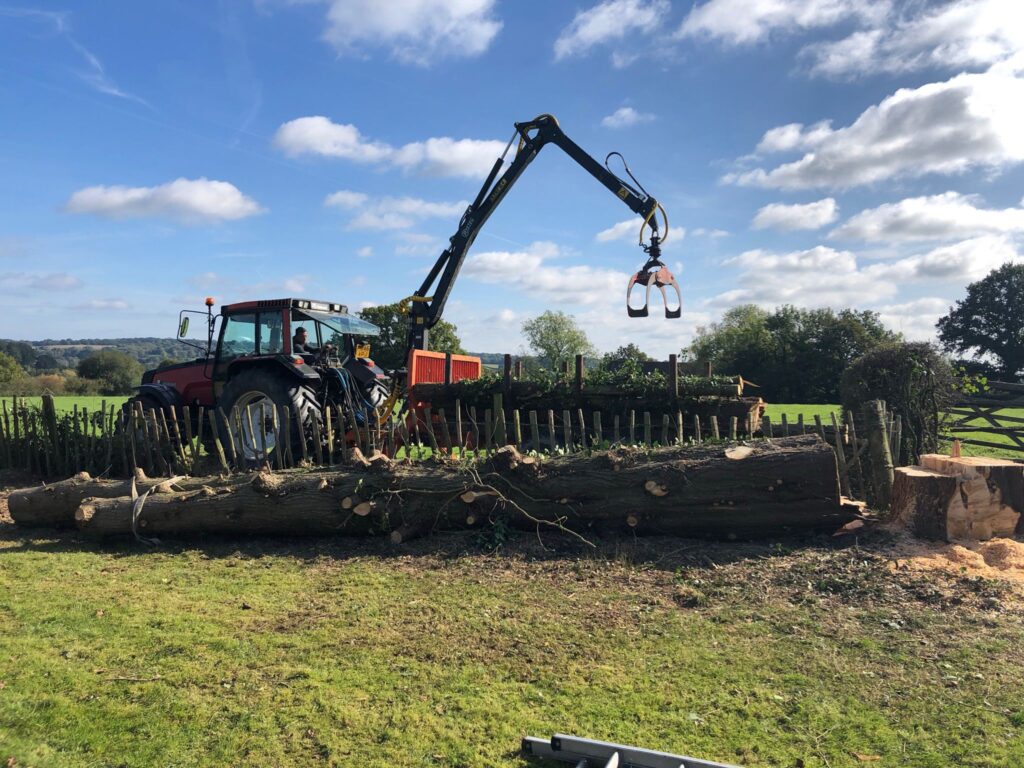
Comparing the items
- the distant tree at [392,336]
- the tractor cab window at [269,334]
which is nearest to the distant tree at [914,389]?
the tractor cab window at [269,334]

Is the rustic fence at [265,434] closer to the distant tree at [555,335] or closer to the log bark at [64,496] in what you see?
the log bark at [64,496]

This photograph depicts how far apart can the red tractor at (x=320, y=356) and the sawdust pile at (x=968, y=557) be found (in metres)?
4.78

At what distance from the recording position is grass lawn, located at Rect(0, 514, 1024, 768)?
108 inches

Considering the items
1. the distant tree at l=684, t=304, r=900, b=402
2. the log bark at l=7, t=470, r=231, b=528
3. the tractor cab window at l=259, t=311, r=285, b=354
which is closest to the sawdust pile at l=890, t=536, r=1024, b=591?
the log bark at l=7, t=470, r=231, b=528

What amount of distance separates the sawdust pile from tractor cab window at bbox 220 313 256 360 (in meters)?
8.50

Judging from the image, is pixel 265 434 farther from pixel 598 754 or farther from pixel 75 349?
pixel 75 349

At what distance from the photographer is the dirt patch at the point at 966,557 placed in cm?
459

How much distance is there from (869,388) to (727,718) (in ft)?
20.9

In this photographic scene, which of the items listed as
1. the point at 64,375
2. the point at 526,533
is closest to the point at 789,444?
the point at 526,533

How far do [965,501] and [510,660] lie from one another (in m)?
4.04

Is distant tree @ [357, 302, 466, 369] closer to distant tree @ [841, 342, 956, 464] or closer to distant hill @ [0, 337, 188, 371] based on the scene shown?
distant tree @ [841, 342, 956, 464]

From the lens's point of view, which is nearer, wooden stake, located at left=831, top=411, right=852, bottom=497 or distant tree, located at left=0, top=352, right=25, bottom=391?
wooden stake, located at left=831, top=411, right=852, bottom=497

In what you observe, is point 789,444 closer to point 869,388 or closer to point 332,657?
point 869,388

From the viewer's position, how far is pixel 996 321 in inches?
1624
